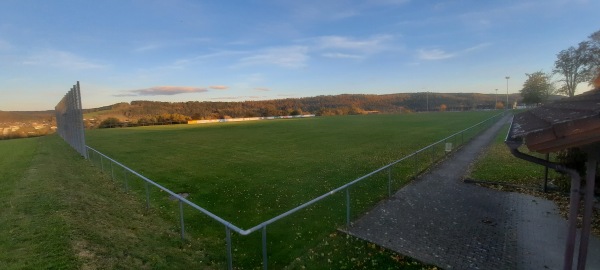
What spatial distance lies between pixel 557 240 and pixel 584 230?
381 cm

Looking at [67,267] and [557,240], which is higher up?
[67,267]

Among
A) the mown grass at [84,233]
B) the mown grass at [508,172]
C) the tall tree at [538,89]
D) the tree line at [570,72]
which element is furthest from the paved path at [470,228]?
the tall tree at [538,89]

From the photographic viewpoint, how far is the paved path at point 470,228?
612cm

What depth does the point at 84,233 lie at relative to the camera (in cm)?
675

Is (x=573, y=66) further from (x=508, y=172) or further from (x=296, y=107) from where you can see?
(x=296, y=107)

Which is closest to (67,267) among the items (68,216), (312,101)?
(68,216)

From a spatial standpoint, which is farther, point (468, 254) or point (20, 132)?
point (20, 132)

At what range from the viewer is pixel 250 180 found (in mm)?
13156

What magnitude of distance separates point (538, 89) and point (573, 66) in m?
13.7

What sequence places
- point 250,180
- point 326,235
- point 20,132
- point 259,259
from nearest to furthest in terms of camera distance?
point 259,259 < point 326,235 < point 250,180 < point 20,132

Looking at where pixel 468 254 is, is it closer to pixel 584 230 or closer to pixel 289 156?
pixel 584 230

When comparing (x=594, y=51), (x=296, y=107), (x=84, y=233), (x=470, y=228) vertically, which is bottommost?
(x=470, y=228)

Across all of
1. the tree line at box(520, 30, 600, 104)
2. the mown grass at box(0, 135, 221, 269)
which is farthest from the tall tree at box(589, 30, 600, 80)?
the mown grass at box(0, 135, 221, 269)

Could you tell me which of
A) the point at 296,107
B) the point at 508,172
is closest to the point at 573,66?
the point at 508,172
